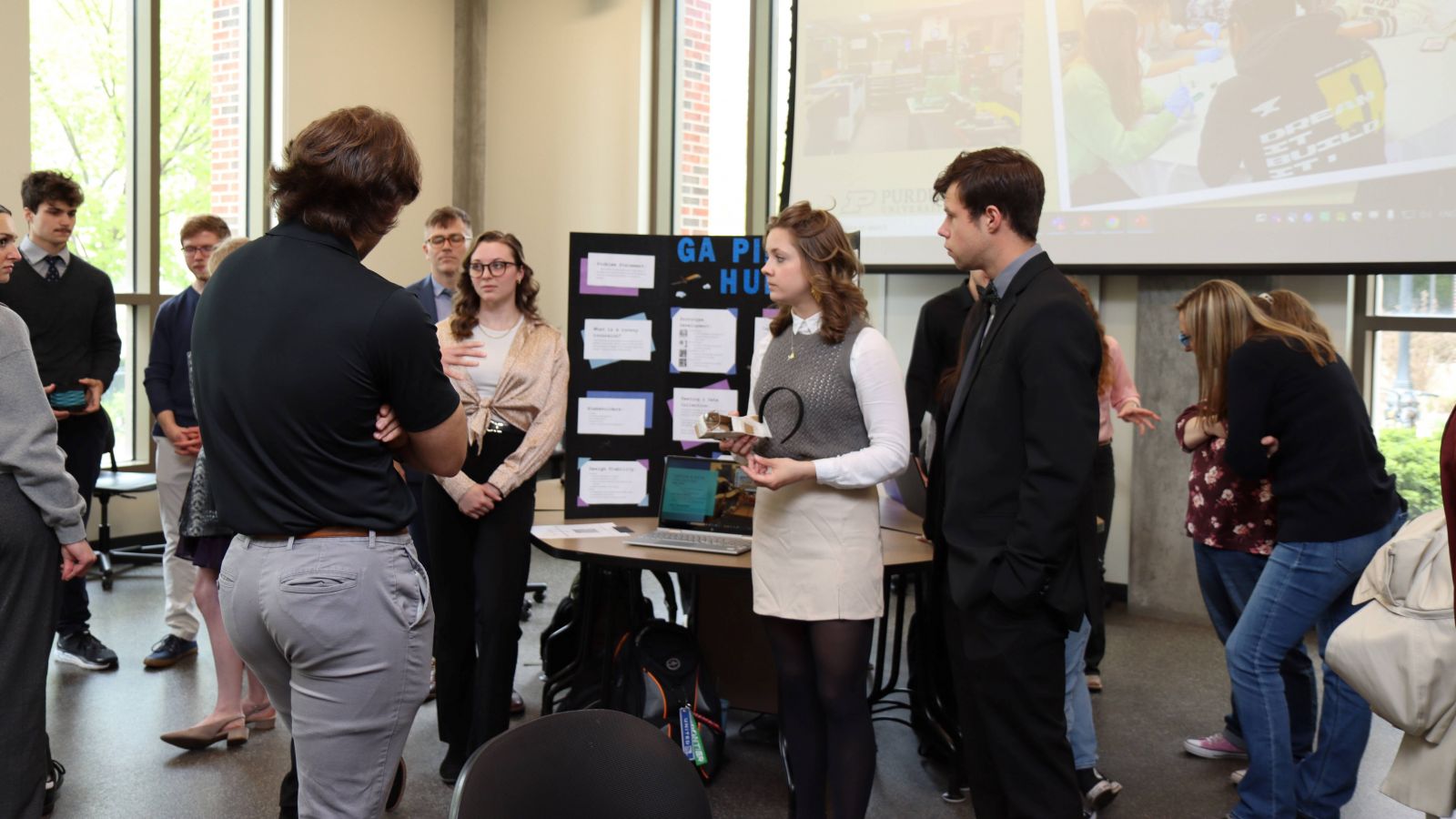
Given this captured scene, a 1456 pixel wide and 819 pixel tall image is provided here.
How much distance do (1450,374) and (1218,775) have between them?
8.57 feet

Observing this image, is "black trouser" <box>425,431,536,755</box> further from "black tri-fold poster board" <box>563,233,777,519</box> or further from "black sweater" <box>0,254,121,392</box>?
"black sweater" <box>0,254,121,392</box>

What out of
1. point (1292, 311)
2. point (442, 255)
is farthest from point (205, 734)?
point (1292, 311)

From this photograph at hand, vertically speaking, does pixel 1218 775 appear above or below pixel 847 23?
below

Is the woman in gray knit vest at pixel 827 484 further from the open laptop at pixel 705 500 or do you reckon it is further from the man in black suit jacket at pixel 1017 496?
the open laptop at pixel 705 500

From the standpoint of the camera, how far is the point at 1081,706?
11.3ft

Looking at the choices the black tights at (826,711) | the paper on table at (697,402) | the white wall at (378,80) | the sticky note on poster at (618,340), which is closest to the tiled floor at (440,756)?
the black tights at (826,711)

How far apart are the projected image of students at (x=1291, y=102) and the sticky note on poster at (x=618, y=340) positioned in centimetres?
302

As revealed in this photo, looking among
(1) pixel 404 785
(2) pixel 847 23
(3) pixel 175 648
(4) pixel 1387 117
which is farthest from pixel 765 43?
(1) pixel 404 785

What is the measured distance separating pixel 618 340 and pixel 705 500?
25.4 inches

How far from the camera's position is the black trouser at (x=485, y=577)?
3.38 meters

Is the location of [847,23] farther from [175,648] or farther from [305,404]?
[305,404]

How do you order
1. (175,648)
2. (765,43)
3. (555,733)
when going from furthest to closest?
(765,43)
(175,648)
(555,733)

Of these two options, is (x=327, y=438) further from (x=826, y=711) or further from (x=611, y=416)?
(x=611, y=416)

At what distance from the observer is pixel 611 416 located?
3.98 metres
